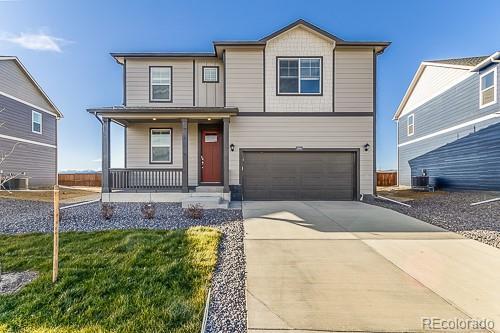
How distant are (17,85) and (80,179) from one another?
8971 mm

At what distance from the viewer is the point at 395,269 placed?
358 centimetres

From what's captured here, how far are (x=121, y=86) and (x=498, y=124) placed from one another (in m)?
16.0

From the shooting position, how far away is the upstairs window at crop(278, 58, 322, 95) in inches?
401

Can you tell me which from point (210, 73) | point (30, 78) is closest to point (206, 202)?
point (210, 73)

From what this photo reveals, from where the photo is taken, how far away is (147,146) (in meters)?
10.8

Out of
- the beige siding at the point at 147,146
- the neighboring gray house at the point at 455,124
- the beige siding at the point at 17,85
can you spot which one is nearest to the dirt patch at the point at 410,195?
the neighboring gray house at the point at 455,124

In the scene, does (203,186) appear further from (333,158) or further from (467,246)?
(467,246)

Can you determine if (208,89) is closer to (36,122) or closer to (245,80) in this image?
(245,80)

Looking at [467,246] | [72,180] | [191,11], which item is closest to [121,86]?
[191,11]

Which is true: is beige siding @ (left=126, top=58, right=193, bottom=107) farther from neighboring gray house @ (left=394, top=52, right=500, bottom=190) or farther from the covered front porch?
neighboring gray house @ (left=394, top=52, right=500, bottom=190)

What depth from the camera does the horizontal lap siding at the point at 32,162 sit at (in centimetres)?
1342

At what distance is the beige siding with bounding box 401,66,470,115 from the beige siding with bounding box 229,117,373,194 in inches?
282

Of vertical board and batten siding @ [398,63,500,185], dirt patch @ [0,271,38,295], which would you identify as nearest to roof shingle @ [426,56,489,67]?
vertical board and batten siding @ [398,63,500,185]

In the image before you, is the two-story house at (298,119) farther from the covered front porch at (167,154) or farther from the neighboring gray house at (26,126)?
the neighboring gray house at (26,126)
